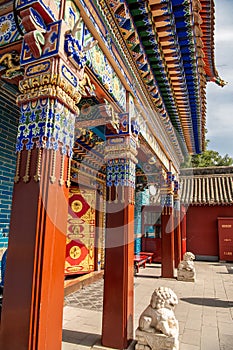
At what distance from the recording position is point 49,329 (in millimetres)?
1821

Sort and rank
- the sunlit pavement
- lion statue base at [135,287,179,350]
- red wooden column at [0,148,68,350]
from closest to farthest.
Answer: red wooden column at [0,148,68,350] < lion statue base at [135,287,179,350] < the sunlit pavement

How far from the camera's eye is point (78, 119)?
4.43 metres

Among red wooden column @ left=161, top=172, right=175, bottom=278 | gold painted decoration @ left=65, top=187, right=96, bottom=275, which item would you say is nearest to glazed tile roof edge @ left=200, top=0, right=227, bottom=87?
red wooden column @ left=161, top=172, right=175, bottom=278

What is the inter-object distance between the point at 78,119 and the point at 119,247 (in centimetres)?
221

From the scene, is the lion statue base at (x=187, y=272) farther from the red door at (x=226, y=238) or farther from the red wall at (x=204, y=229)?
the red wall at (x=204, y=229)

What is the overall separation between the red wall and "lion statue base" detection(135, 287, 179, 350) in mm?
11490

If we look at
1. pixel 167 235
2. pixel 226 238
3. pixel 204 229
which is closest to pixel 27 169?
pixel 167 235

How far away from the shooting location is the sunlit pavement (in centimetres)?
381

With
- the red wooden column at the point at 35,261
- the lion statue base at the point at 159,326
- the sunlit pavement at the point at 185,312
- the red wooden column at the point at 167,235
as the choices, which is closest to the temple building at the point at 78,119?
the red wooden column at the point at 35,261

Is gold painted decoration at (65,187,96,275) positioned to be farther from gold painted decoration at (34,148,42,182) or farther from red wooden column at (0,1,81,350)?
gold painted decoration at (34,148,42,182)

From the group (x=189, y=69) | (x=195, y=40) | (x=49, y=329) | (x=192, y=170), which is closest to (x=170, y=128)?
(x=189, y=69)

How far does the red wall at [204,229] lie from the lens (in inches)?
544

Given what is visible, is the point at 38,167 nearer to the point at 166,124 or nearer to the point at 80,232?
the point at 166,124

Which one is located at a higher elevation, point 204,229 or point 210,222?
point 210,222
